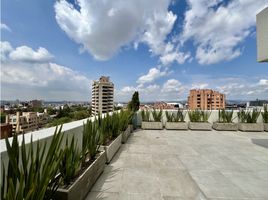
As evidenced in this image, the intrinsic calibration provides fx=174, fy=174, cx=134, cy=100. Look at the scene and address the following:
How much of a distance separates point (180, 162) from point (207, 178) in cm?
79

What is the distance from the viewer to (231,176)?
3.07 metres

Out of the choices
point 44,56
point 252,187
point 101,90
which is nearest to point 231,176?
point 252,187

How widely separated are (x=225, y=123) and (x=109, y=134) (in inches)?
218

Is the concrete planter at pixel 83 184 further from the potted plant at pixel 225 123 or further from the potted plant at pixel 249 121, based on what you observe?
the potted plant at pixel 249 121

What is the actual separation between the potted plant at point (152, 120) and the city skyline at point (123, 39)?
2.07m

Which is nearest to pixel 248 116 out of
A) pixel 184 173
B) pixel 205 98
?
pixel 184 173

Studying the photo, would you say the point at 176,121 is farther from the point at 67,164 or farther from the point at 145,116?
the point at 67,164

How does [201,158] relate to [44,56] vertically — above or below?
below

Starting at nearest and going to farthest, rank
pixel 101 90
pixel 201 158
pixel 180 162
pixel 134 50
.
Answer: pixel 180 162
pixel 201 158
pixel 134 50
pixel 101 90

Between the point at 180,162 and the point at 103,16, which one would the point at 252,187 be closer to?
the point at 180,162

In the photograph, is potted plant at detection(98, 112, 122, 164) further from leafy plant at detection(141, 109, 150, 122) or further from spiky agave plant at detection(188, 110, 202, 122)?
spiky agave plant at detection(188, 110, 202, 122)

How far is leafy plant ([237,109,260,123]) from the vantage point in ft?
24.5

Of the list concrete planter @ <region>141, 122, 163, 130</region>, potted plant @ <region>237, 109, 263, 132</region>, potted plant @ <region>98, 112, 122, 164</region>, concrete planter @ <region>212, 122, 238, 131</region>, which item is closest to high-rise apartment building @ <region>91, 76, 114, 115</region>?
concrete planter @ <region>141, 122, 163, 130</region>

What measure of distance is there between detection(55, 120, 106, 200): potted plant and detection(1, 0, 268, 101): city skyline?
1.02 meters
